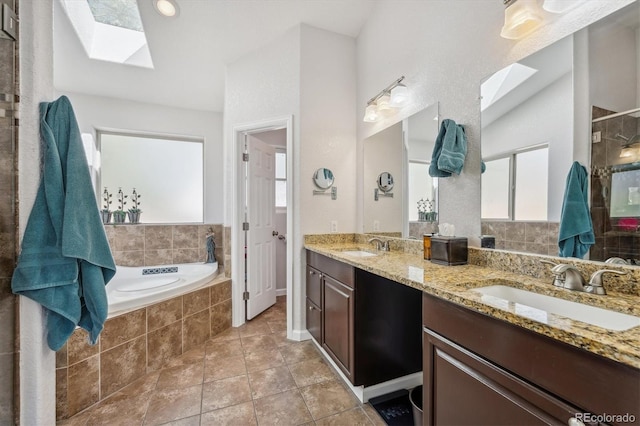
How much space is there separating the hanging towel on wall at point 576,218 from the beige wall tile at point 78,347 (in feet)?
8.46

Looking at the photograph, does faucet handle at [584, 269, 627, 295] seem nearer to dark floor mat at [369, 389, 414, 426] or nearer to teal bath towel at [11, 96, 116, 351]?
dark floor mat at [369, 389, 414, 426]

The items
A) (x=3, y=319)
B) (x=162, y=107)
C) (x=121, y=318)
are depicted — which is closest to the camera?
(x=3, y=319)

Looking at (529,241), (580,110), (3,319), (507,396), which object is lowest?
(507,396)

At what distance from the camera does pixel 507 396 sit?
78 cm

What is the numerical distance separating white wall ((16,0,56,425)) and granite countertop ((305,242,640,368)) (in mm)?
1388

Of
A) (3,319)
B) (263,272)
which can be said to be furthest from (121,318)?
(263,272)

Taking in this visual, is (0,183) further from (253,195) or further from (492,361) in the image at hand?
(253,195)

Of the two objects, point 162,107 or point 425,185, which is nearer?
point 425,185

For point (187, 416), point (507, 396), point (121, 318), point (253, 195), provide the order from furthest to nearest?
point (253, 195) < point (121, 318) < point (187, 416) < point (507, 396)

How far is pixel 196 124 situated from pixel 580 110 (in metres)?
3.96

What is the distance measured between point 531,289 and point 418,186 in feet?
3.50

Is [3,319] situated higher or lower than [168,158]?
lower

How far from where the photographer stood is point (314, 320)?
2311 millimetres

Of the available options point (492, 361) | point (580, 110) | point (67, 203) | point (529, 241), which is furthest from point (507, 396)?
point (67, 203)
